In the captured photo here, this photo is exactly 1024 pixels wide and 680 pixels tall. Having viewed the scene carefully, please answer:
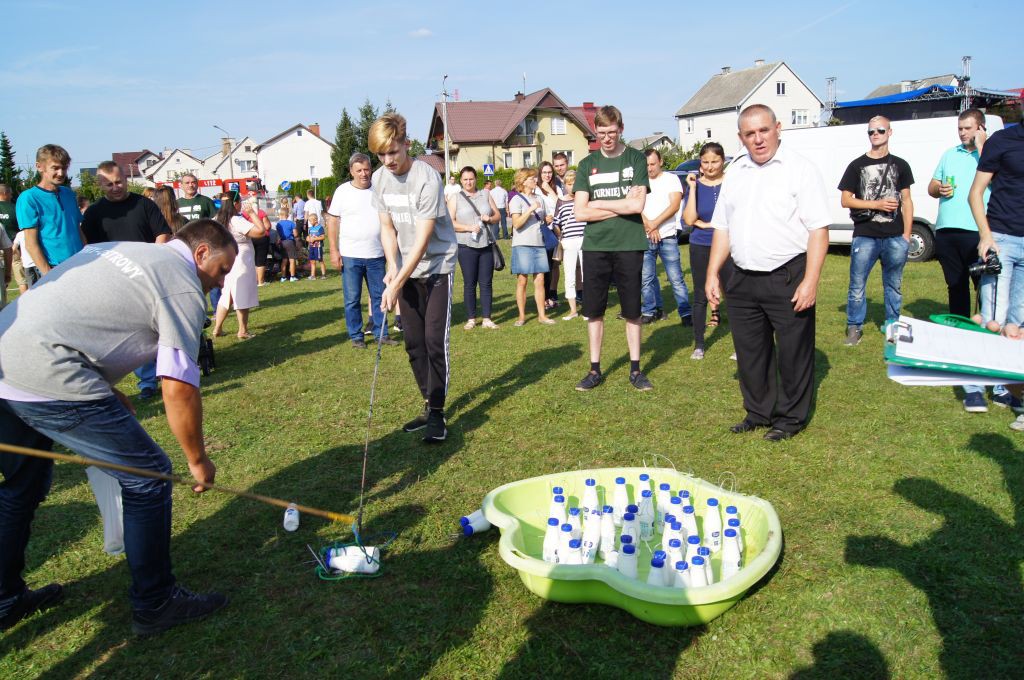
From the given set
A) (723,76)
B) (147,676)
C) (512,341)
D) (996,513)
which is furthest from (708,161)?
(723,76)

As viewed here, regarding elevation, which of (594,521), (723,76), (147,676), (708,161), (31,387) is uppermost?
(723,76)

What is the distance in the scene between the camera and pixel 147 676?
293 cm

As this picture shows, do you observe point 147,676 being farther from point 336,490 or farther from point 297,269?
point 297,269

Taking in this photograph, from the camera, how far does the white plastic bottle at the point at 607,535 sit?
3.59 metres

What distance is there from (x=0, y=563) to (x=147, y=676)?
92 cm

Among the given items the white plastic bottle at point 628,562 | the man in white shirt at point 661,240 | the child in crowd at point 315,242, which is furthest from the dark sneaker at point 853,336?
the child in crowd at point 315,242

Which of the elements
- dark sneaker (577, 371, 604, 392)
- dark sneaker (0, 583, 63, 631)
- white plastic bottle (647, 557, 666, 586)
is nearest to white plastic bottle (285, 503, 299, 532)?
dark sneaker (0, 583, 63, 631)

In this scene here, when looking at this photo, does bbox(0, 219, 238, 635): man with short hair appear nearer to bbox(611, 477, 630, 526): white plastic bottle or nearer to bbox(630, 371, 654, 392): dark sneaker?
bbox(611, 477, 630, 526): white plastic bottle

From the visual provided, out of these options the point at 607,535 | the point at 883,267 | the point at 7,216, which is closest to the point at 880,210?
the point at 883,267

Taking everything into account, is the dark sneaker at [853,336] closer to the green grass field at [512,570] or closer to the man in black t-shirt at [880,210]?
the man in black t-shirt at [880,210]

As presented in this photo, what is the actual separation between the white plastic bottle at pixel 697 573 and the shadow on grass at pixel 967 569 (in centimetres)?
86

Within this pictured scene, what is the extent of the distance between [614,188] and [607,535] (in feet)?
10.7

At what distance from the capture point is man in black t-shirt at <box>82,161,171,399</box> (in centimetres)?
654

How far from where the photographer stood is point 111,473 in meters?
3.10
